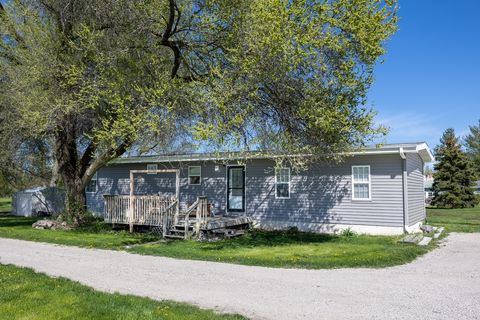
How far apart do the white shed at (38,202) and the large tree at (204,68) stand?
33.6ft

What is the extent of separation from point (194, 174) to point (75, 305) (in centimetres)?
1317

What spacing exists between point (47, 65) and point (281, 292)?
10.1m

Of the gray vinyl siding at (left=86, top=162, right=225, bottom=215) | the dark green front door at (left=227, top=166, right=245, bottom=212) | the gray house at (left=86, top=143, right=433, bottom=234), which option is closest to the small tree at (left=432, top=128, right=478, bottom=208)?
the gray house at (left=86, top=143, right=433, bottom=234)

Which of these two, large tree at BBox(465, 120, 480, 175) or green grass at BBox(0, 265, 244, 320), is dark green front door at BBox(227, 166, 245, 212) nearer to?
green grass at BBox(0, 265, 244, 320)

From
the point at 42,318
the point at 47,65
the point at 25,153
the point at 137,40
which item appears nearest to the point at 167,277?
the point at 42,318

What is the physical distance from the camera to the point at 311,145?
11.8m

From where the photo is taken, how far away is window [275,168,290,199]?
55.9ft

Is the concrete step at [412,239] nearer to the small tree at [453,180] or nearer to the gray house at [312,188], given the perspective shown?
the gray house at [312,188]

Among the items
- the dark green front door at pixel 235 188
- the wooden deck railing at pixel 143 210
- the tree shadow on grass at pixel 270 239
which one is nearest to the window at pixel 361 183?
the tree shadow on grass at pixel 270 239

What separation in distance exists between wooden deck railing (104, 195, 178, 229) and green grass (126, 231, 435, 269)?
1.83m

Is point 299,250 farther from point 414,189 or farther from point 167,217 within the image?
point 414,189

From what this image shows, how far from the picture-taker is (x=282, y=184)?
1716 cm

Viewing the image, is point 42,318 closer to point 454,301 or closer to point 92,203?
point 454,301

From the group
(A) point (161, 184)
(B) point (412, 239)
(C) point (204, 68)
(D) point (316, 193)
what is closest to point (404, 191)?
(B) point (412, 239)
